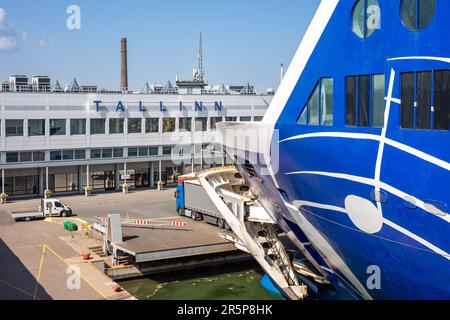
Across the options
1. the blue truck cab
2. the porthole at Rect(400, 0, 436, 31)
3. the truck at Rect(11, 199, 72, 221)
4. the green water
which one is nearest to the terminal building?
the truck at Rect(11, 199, 72, 221)

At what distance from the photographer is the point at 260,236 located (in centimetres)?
1784

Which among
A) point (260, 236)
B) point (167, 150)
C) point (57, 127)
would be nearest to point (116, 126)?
point (57, 127)

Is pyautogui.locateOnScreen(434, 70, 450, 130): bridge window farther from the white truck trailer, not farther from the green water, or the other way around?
the white truck trailer

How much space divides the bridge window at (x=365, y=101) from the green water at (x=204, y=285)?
9870mm

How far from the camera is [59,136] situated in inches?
1415

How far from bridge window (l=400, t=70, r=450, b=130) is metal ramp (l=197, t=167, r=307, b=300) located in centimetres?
803

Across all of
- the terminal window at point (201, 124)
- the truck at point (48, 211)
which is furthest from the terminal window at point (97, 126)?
the truck at point (48, 211)

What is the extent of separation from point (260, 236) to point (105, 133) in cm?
2226

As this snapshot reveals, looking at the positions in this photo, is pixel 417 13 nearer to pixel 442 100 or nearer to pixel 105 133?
pixel 442 100

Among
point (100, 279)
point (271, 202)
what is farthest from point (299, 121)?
point (100, 279)

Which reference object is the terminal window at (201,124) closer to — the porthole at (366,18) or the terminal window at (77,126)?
the terminal window at (77,126)

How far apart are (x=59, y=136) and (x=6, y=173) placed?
3743 mm

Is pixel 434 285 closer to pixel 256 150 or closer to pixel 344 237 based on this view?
pixel 344 237

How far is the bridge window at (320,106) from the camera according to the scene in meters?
10.9
